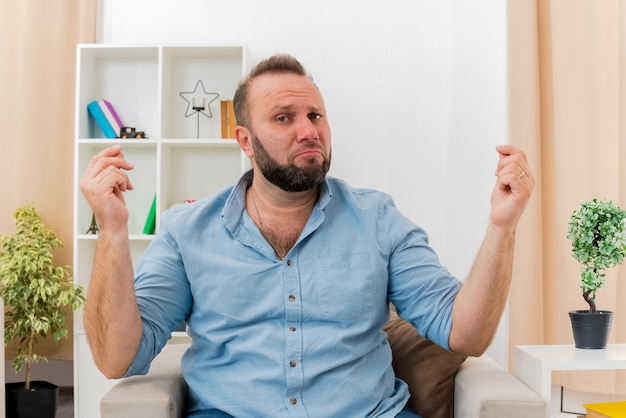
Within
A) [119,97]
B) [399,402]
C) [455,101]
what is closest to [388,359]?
[399,402]

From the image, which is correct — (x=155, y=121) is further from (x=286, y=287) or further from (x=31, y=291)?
(x=286, y=287)

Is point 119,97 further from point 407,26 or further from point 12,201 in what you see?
point 407,26

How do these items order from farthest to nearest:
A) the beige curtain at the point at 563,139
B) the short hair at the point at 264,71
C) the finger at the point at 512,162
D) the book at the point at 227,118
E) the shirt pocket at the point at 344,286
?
1. the book at the point at 227,118
2. the beige curtain at the point at 563,139
3. the short hair at the point at 264,71
4. the shirt pocket at the point at 344,286
5. the finger at the point at 512,162

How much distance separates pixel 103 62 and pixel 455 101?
165 centimetres

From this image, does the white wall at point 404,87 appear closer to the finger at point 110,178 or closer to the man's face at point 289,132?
the man's face at point 289,132

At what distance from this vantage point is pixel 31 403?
3.27 m

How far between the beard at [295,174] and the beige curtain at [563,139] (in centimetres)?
154

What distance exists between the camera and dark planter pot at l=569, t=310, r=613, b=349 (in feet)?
6.50

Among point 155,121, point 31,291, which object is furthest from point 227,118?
point 31,291

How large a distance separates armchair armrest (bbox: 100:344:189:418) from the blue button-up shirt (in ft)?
0.12

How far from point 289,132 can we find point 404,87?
71.6 inches

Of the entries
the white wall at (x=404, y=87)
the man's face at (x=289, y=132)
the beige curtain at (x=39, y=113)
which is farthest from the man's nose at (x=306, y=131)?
the beige curtain at (x=39, y=113)

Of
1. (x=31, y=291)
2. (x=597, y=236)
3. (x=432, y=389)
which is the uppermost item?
(x=597, y=236)

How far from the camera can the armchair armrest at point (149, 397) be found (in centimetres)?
163
